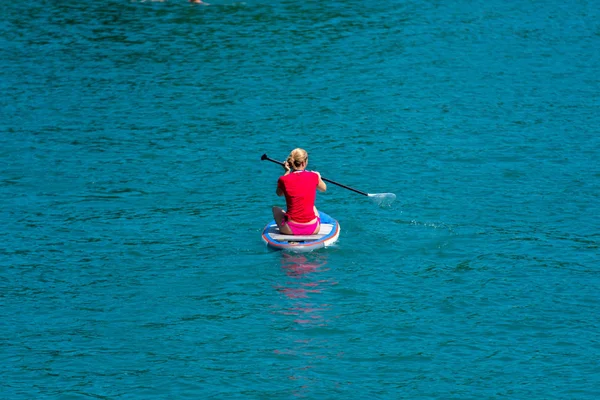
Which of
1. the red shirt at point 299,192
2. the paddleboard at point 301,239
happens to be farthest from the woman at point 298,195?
the paddleboard at point 301,239

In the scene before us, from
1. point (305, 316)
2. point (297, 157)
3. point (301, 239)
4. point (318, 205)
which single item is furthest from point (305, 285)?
point (318, 205)

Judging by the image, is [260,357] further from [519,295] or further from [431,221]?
[431,221]

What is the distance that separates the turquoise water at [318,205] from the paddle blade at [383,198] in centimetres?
17

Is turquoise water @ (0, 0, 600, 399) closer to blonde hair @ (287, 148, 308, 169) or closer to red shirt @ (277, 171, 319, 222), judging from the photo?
red shirt @ (277, 171, 319, 222)

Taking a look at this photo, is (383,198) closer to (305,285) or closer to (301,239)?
(301,239)

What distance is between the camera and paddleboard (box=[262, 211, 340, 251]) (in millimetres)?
17578

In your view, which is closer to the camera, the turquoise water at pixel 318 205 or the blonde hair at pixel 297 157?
the turquoise water at pixel 318 205

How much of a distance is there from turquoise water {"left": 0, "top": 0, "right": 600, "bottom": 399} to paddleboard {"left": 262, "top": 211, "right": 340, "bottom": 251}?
0.69 feet

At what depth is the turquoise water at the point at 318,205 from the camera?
14344 millimetres

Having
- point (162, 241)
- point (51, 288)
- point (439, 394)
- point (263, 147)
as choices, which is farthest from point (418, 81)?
point (439, 394)

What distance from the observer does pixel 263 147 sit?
2534 centimetres

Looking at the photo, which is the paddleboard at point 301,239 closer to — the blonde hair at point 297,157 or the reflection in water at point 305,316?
the reflection in water at point 305,316

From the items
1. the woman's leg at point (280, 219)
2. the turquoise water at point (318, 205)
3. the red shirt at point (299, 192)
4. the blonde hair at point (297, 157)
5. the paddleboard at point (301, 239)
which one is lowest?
the turquoise water at point (318, 205)

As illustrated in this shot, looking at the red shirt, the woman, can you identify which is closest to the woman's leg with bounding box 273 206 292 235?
the woman
